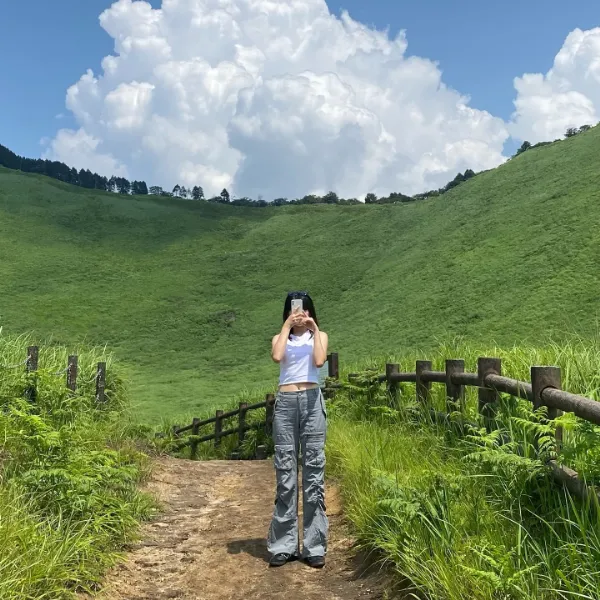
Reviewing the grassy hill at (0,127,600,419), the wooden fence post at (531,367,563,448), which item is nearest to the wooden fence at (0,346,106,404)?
the wooden fence post at (531,367,563,448)

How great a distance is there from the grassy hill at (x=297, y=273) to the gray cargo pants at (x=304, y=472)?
17077mm

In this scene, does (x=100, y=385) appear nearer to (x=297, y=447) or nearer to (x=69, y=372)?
(x=69, y=372)

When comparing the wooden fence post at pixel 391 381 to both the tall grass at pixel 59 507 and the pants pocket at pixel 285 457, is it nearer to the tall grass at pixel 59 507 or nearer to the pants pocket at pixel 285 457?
the tall grass at pixel 59 507

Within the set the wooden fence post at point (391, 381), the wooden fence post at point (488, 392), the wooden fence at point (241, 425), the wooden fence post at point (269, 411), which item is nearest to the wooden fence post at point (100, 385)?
the wooden fence at point (241, 425)

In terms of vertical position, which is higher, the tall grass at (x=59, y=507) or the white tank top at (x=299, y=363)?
the white tank top at (x=299, y=363)

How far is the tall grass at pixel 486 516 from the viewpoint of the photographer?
115 inches

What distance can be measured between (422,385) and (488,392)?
7.36 ft

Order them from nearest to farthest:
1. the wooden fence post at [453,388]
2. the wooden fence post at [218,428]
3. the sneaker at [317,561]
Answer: the sneaker at [317,561] → the wooden fence post at [453,388] → the wooden fence post at [218,428]

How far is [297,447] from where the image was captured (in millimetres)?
4609

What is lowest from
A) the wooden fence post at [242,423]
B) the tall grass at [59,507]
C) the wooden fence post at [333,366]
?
the wooden fence post at [242,423]

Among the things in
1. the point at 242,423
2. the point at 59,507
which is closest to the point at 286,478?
the point at 59,507

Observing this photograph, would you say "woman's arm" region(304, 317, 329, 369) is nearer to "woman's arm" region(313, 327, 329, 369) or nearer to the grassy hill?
"woman's arm" region(313, 327, 329, 369)

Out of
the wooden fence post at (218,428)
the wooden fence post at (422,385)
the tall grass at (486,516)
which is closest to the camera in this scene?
the tall grass at (486,516)

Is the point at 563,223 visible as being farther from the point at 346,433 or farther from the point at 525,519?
the point at 525,519
